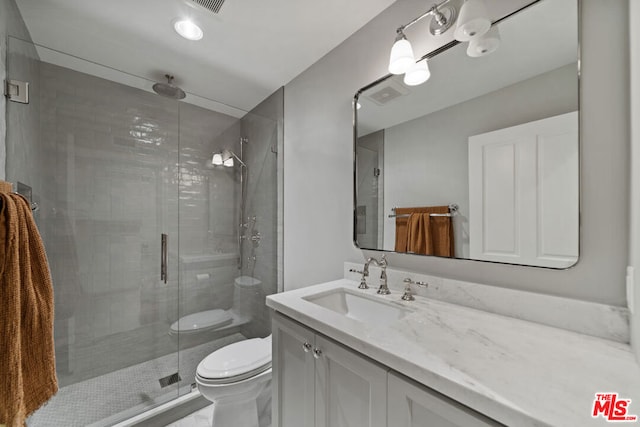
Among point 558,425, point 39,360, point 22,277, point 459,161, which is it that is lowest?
point 39,360

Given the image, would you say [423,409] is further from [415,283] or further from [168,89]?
[168,89]

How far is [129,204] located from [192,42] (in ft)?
4.11

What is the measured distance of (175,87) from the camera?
199 cm

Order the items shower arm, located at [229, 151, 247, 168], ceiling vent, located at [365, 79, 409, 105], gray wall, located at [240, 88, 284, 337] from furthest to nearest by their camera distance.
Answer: shower arm, located at [229, 151, 247, 168]
gray wall, located at [240, 88, 284, 337]
ceiling vent, located at [365, 79, 409, 105]

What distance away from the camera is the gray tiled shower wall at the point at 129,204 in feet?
5.32

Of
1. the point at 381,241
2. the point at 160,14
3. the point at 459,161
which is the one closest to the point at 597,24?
the point at 459,161

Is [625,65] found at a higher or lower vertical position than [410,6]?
lower

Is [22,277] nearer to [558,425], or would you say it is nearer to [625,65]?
[558,425]

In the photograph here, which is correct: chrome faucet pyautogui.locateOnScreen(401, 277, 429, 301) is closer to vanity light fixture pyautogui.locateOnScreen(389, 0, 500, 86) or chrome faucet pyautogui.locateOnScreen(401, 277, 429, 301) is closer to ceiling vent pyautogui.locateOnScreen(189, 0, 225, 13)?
vanity light fixture pyautogui.locateOnScreen(389, 0, 500, 86)

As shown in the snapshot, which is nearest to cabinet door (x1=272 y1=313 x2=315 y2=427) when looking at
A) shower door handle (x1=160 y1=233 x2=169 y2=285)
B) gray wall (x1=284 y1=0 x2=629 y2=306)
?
gray wall (x1=284 y1=0 x2=629 y2=306)

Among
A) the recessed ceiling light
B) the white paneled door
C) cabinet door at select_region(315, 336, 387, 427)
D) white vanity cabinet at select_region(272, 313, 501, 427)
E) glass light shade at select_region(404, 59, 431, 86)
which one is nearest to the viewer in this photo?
white vanity cabinet at select_region(272, 313, 501, 427)

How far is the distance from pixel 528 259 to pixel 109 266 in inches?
99.1

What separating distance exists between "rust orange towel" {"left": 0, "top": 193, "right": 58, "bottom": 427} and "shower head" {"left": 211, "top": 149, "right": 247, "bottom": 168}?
1.47 m

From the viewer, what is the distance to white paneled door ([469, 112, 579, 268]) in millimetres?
801
